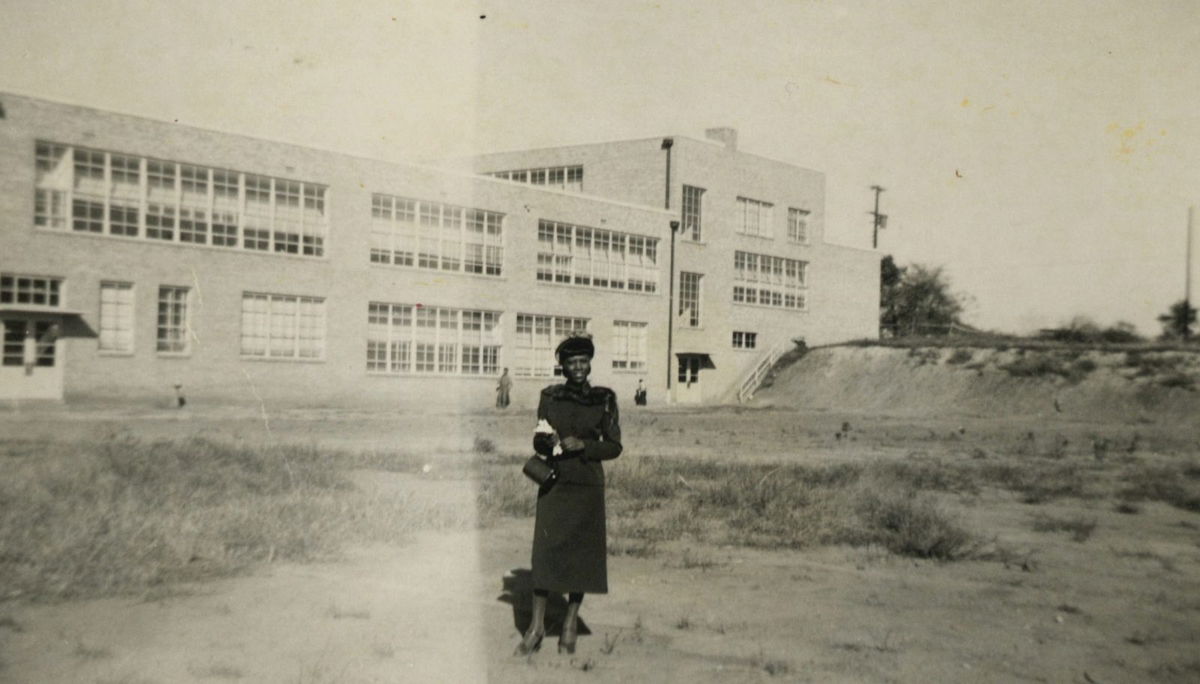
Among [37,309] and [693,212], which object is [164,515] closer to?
[37,309]

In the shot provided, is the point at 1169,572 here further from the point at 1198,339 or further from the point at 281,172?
the point at 1198,339

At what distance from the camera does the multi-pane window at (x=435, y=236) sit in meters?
32.4

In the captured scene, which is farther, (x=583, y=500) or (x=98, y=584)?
(x=98, y=584)

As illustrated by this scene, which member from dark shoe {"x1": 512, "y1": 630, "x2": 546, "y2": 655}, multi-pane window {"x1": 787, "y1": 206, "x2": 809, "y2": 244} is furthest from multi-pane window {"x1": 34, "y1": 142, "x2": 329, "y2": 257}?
multi-pane window {"x1": 787, "y1": 206, "x2": 809, "y2": 244}

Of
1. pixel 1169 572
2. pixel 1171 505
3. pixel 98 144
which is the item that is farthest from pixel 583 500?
pixel 98 144

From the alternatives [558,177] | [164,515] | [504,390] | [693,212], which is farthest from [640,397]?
[164,515]

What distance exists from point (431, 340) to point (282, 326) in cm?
521

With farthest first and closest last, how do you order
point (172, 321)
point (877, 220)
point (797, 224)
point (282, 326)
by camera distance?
point (877, 220) → point (797, 224) → point (282, 326) → point (172, 321)

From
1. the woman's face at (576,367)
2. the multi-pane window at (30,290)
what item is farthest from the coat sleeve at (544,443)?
the multi-pane window at (30,290)

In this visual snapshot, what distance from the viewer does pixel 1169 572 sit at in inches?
379

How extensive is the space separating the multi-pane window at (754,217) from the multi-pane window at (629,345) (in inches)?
334

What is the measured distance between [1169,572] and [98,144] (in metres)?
24.7

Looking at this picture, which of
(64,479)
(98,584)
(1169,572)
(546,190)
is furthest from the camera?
(546,190)

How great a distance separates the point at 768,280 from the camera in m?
49.6
